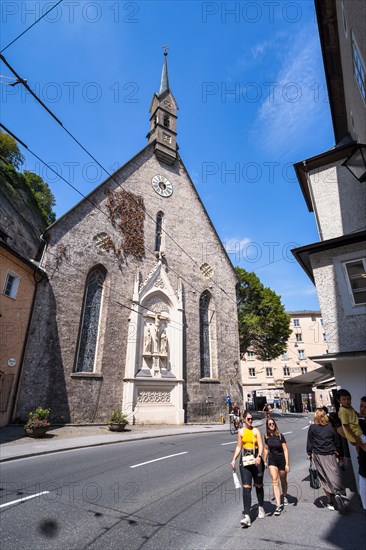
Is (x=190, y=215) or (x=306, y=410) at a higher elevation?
(x=190, y=215)

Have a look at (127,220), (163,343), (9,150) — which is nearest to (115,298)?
(163,343)

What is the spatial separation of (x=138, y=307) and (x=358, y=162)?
14.7 meters

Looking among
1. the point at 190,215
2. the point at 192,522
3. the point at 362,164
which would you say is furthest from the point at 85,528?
the point at 190,215

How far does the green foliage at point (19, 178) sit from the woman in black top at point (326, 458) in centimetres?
2318

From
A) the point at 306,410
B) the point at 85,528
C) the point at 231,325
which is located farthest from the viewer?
the point at 306,410

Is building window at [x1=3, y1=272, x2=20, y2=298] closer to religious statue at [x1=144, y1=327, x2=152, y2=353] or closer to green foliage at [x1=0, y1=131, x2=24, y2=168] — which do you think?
religious statue at [x1=144, y1=327, x2=152, y2=353]

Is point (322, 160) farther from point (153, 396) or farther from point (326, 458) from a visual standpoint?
point (153, 396)

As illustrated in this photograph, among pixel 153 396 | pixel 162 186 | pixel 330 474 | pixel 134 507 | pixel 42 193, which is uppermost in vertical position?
pixel 42 193

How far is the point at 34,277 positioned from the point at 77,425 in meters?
7.90

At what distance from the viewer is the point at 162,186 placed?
987 inches

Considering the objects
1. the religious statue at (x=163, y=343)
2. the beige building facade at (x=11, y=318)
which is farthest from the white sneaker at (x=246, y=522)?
the religious statue at (x=163, y=343)

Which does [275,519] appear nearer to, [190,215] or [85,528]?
[85,528]

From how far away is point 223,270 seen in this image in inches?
1046

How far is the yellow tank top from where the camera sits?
524cm
